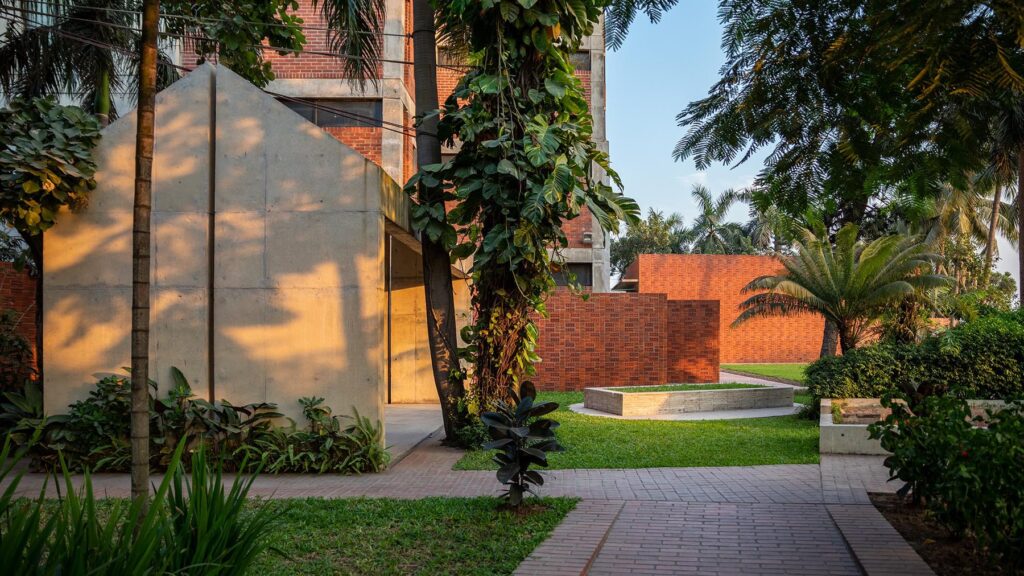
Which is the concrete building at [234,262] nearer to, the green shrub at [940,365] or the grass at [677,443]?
the grass at [677,443]

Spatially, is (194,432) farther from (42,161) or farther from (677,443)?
(677,443)

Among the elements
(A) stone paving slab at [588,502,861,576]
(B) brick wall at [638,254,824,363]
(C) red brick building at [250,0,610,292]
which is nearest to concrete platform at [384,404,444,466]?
(A) stone paving slab at [588,502,861,576]

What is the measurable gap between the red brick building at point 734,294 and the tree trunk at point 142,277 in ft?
106

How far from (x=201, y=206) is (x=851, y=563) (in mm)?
8019

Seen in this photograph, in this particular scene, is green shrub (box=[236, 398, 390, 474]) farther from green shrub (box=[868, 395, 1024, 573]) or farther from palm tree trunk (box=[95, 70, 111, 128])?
palm tree trunk (box=[95, 70, 111, 128])

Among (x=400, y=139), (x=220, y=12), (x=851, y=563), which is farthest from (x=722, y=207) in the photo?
(x=851, y=563)

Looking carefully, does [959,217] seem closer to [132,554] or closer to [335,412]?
[335,412]

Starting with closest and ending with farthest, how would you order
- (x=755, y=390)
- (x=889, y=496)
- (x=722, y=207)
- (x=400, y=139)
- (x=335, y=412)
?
1. (x=889, y=496)
2. (x=335, y=412)
3. (x=755, y=390)
4. (x=400, y=139)
5. (x=722, y=207)

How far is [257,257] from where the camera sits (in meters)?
9.96

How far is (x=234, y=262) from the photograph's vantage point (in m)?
9.98

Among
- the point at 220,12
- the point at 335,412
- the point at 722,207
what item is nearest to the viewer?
the point at 335,412

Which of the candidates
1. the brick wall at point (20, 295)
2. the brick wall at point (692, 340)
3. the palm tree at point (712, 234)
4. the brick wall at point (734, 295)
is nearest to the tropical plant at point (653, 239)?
the palm tree at point (712, 234)

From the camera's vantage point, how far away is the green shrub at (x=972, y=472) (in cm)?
485

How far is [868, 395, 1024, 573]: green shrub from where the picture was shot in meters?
4.85
